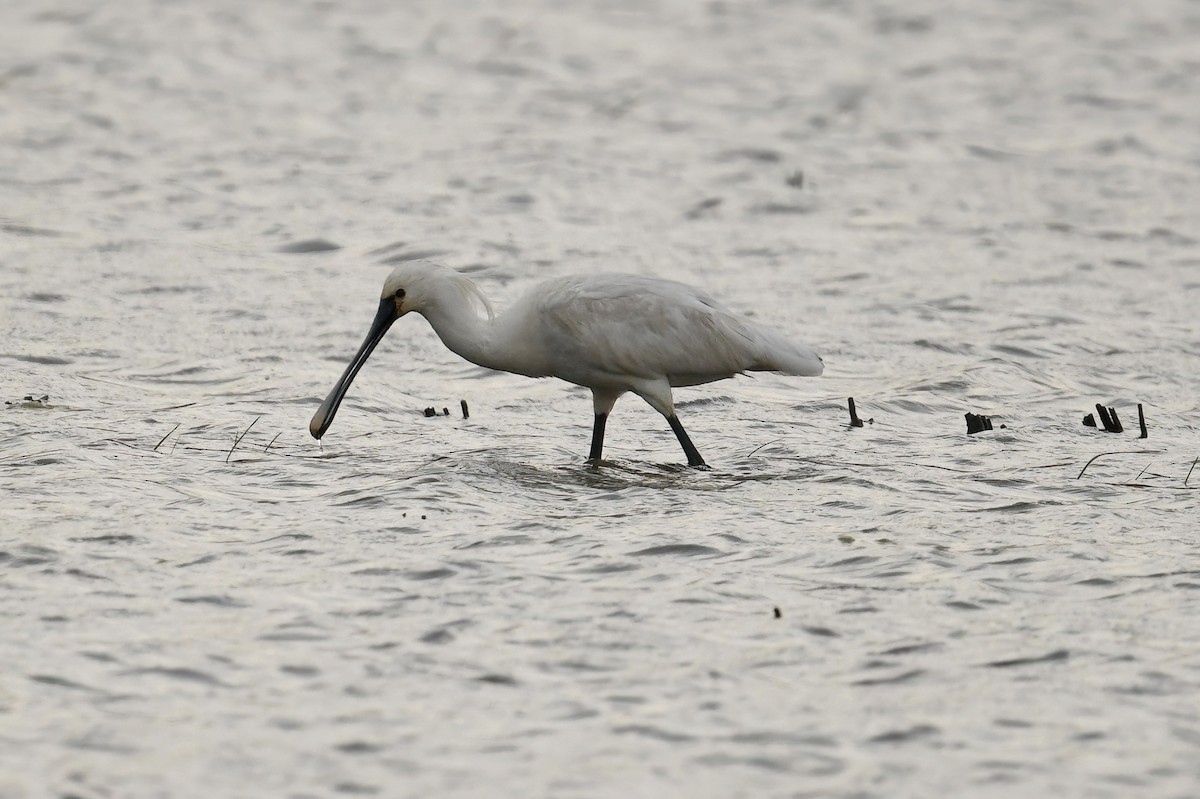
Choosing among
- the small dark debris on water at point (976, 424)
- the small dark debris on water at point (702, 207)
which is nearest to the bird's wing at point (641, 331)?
the small dark debris on water at point (976, 424)

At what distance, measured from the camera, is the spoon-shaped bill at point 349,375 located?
10578 mm

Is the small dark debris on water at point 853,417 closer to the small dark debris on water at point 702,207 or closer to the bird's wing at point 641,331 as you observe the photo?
the bird's wing at point 641,331

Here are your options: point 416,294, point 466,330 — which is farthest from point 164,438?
point 466,330

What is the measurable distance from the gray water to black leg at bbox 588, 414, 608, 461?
14 centimetres

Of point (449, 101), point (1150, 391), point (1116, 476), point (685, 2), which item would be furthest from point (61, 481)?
point (685, 2)

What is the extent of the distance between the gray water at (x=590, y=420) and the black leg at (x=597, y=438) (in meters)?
0.14

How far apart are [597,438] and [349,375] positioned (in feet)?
4.69

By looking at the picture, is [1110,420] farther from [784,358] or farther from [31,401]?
[31,401]

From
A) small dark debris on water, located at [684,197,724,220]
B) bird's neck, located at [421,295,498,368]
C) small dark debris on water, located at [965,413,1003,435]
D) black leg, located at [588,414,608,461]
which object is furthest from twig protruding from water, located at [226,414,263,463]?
small dark debris on water, located at [684,197,724,220]

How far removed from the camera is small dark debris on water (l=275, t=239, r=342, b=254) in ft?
52.6

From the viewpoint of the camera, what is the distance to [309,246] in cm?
1616

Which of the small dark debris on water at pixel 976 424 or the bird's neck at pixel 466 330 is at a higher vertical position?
the bird's neck at pixel 466 330

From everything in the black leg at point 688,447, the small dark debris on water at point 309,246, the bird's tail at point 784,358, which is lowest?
the black leg at point 688,447

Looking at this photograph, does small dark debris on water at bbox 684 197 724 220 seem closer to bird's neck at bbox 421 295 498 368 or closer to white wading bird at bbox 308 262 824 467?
white wading bird at bbox 308 262 824 467
